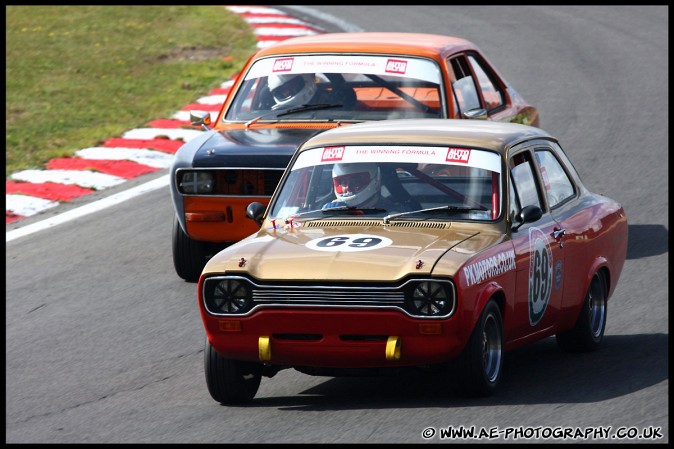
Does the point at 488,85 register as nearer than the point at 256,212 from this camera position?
No

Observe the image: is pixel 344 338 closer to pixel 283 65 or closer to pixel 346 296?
pixel 346 296

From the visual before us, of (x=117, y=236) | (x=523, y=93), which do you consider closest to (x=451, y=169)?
(x=117, y=236)

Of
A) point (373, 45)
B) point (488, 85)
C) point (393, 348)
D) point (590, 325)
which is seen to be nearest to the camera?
point (393, 348)

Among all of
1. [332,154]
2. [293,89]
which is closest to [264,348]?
[332,154]

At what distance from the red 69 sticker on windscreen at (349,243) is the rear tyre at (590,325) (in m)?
1.47

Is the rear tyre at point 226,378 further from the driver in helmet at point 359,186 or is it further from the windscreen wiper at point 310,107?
the windscreen wiper at point 310,107

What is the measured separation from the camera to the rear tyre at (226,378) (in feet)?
21.5

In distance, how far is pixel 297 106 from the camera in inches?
398

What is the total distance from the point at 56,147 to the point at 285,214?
7.50 meters

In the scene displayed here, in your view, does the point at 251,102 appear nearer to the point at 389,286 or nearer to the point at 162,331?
the point at 162,331

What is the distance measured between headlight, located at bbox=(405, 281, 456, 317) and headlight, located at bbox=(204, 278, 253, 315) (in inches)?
30.3

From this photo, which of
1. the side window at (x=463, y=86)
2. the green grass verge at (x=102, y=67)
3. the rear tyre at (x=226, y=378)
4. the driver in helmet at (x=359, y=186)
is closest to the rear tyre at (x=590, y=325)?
the driver in helmet at (x=359, y=186)

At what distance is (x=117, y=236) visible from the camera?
1102cm

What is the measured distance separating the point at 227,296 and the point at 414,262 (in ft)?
2.99
